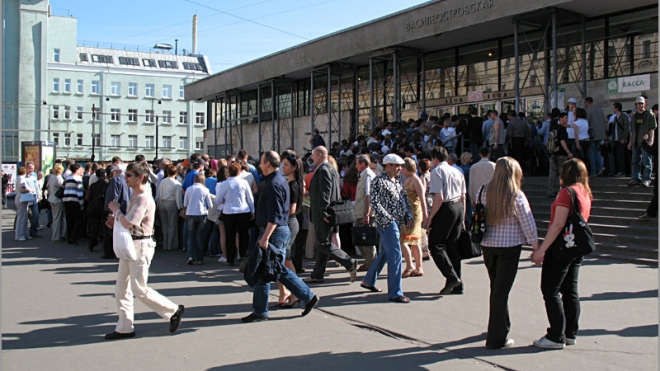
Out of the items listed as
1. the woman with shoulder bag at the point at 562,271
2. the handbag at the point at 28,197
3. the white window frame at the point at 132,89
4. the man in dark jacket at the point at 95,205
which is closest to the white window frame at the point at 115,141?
the white window frame at the point at 132,89

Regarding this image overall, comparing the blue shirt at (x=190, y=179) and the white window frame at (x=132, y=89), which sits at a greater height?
the white window frame at (x=132, y=89)

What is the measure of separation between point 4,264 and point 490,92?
52.2ft

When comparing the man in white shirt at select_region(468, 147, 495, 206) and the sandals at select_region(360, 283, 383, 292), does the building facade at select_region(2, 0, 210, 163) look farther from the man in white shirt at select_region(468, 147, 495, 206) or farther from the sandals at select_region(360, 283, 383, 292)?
the sandals at select_region(360, 283, 383, 292)

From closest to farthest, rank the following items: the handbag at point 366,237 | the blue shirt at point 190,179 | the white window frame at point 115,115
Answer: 1. the handbag at point 366,237
2. the blue shirt at point 190,179
3. the white window frame at point 115,115

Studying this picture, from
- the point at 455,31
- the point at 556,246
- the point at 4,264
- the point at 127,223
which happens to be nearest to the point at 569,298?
the point at 556,246

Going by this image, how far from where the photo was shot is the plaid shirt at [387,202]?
7387 millimetres

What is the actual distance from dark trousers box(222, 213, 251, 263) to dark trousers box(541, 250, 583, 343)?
588cm

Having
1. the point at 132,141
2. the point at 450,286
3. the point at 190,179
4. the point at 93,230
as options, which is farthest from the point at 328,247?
the point at 132,141

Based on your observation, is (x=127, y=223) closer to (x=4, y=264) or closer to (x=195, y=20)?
(x=4, y=264)

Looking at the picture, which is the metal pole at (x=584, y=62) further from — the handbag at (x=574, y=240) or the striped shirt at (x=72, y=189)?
the striped shirt at (x=72, y=189)

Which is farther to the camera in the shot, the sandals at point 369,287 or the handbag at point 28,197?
the handbag at point 28,197

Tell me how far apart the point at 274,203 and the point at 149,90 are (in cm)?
6420

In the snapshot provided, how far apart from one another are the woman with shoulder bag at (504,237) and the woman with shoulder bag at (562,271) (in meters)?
0.20

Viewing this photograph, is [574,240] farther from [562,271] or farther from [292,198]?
[292,198]
